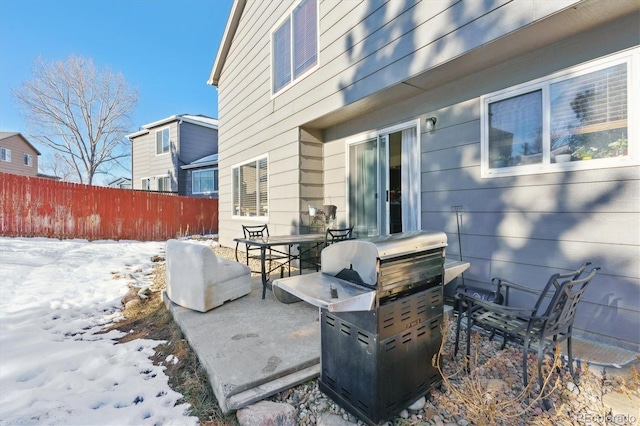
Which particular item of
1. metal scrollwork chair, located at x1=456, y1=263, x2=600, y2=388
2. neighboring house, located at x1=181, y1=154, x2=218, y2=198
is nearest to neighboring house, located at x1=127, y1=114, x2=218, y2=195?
neighboring house, located at x1=181, y1=154, x2=218, y2=198

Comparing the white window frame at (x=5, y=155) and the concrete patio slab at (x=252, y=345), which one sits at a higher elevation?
the white window frame at (x=5, y=155)

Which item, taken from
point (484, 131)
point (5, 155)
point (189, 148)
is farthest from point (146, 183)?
point (484, 131)

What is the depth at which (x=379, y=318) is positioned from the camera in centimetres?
166

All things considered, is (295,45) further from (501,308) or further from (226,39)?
(501,308)

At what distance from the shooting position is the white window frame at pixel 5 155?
1995 centimetres

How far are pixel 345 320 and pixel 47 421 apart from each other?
1952 millimetres

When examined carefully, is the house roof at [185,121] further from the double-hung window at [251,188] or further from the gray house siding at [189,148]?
the double-hung window at [251,188]

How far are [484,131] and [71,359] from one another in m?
4.65

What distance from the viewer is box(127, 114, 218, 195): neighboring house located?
15.6 m

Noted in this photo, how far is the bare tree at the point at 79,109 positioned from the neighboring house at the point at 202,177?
723 centimetres

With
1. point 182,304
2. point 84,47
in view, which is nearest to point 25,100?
point 84,47

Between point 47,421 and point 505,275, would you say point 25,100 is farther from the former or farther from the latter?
point 505,275

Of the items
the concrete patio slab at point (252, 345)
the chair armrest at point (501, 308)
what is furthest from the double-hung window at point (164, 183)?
the chair armrest at point (501, 308)

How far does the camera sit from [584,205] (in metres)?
2.69
